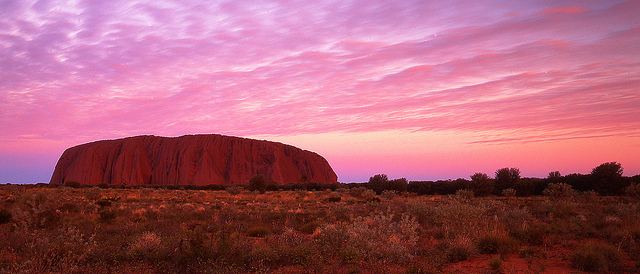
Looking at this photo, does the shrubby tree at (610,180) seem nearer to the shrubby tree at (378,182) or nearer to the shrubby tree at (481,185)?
the shrubby tree at (481,185)

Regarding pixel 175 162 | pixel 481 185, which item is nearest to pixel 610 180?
pixel 481 185

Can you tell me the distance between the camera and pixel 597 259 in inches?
243

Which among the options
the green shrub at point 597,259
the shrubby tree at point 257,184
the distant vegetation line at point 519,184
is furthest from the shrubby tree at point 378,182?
the green shrub at point 597,259

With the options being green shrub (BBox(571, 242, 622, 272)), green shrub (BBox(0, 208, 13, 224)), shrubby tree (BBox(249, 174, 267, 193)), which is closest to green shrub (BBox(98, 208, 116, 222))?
green shrub (BBox(0, 208, 13, 224))

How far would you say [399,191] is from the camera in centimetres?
3822

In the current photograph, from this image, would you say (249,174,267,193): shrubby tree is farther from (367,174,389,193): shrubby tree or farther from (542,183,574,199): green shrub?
(542,183,574,199): green shrub

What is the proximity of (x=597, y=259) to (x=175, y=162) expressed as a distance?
75559mm

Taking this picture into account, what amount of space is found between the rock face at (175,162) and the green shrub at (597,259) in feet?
207

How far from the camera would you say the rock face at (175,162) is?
6775 cm

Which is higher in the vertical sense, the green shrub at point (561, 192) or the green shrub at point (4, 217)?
the green shrub at point (4, 217)

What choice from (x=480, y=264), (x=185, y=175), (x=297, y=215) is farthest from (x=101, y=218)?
(x=185, y=175)

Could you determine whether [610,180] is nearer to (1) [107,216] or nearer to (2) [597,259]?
(2) [597,259]

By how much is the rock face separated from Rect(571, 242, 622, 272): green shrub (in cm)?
6294

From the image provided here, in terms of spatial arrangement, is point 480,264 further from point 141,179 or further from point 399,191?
point 141,179
